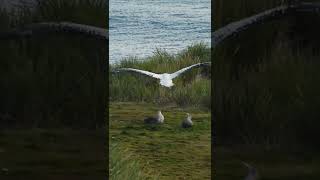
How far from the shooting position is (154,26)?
572 centimetres

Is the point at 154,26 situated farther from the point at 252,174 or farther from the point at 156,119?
the point at 252,174

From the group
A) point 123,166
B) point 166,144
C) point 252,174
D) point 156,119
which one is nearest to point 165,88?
point 156,119

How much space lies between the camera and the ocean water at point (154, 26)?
563cm

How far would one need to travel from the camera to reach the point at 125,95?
5.71 meters

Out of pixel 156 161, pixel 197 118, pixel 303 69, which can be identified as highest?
pixel 303 69

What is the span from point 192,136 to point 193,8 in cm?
113

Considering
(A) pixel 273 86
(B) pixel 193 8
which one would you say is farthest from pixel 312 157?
(B) pixel 193 8
